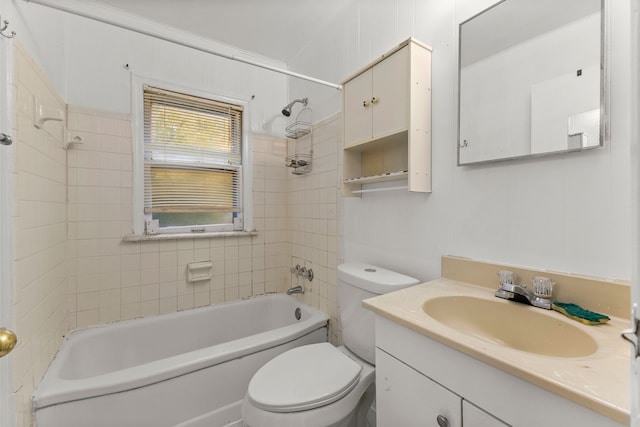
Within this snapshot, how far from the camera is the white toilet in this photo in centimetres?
98

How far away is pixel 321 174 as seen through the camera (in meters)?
1.99

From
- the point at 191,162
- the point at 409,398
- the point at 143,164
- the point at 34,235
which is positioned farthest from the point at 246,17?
the point at 409,398

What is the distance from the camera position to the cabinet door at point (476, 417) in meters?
0.60

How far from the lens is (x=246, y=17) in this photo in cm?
183

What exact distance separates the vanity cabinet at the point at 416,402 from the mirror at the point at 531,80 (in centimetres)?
80

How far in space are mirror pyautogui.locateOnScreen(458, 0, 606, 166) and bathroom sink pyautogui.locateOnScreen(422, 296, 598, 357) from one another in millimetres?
524

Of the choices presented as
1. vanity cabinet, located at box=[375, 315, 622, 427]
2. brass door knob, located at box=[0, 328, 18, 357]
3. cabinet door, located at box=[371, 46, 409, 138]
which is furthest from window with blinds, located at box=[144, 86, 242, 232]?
vanity cabinet, located at box=[375, 315, 622, 427]

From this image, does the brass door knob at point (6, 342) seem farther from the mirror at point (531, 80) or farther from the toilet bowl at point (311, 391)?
the mirror at point (531, 80)

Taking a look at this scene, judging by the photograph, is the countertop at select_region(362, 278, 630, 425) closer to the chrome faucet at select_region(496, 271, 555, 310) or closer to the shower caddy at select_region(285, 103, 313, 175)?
the chrome faucet at select_region(496, 271, 555, 310)

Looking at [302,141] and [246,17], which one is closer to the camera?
[246,17]

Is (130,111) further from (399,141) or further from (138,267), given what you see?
(399,141)

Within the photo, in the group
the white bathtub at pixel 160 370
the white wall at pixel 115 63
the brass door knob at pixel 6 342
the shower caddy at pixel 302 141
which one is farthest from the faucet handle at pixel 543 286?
the white wall at pixel 115 63

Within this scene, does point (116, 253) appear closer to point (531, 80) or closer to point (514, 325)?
point (514, 325)

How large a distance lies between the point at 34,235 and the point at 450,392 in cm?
169
